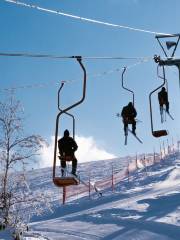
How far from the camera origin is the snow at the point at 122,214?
80.3 feet

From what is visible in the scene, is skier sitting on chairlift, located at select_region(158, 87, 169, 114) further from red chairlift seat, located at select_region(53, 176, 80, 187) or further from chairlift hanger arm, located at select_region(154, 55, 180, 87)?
red chairlift seat, located at select_region(53, 176, 80, 187)

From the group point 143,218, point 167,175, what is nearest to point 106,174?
point 167,175

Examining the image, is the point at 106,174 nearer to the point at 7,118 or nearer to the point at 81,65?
the point at 7,118

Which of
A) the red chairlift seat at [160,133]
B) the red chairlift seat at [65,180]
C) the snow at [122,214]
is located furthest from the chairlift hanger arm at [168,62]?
the snow at [122,214]

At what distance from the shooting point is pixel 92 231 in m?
25.4

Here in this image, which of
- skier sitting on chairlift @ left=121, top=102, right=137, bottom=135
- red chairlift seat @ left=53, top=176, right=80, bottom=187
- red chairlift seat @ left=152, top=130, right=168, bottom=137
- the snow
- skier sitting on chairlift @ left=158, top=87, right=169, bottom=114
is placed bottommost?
the snow

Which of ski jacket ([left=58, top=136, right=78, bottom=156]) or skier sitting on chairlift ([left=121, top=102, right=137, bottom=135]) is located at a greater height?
Answer: skier sitting on chairlift ([left=121, top=102, right=137, bottom=135])

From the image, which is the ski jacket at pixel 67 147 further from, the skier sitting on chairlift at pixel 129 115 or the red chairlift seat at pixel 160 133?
the skier sitting on chairlift at pixel 129 115

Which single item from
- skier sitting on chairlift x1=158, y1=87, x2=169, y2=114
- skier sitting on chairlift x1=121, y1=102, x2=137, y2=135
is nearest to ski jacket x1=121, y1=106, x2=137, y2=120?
skier sitting on chairlift x1=121, y1=102, x2=137, y2=135

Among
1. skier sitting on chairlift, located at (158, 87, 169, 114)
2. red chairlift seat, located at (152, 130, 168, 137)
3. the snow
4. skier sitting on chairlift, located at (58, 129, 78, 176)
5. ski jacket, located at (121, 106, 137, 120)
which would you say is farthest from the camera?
the snow

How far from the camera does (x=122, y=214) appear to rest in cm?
2834

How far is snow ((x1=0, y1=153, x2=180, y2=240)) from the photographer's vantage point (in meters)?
24.5

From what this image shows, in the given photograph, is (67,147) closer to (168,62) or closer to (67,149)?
(67,149)

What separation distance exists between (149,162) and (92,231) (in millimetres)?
27826
